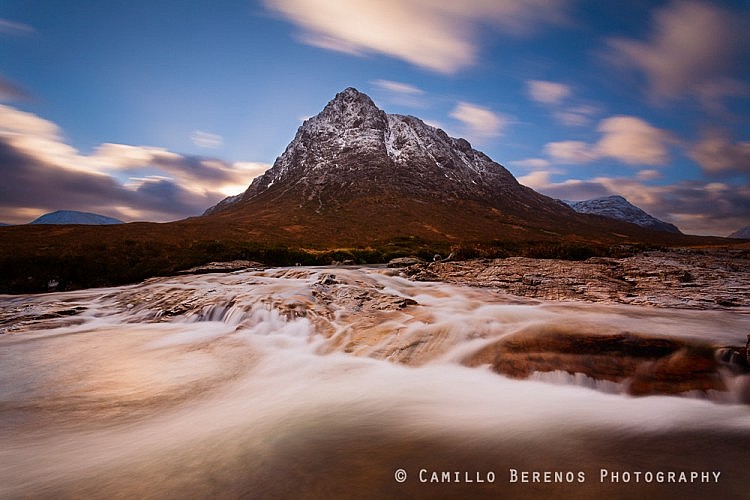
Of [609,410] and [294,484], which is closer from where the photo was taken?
[294,484]

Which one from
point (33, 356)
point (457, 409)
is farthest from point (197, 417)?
point (33, 356)

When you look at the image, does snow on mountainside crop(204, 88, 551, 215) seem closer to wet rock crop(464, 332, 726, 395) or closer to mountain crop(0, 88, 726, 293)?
mountain crop(0, 88, 726, 293)

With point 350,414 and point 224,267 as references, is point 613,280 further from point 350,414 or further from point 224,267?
point 224,267

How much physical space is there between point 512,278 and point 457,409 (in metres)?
11.1

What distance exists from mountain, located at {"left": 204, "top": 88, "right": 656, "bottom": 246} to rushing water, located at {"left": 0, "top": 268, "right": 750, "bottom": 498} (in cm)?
5327

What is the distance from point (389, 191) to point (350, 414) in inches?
4445

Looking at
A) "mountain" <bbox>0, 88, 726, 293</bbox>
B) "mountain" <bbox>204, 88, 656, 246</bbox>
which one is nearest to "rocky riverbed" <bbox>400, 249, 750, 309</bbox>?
"mountain" <bbox>0, 88, 726, 293</bbox>

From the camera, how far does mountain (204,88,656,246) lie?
83375mm

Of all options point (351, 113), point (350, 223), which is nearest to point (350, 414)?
point (350, 223)

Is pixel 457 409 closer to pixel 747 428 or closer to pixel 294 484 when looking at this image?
pixel 294 484

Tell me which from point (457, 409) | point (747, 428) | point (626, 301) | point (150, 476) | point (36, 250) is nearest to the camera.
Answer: point (150, 476)

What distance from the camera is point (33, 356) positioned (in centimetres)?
946

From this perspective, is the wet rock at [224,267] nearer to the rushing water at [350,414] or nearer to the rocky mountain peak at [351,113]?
the rushing water at [350,414]

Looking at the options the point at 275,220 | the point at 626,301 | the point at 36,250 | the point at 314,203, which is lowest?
the point at 626,301
